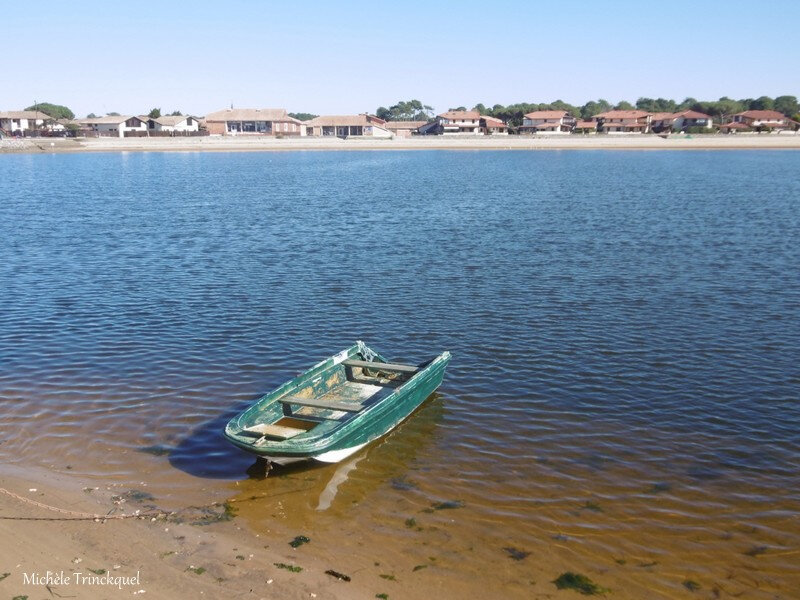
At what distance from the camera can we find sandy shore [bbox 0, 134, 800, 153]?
13950 centimetres

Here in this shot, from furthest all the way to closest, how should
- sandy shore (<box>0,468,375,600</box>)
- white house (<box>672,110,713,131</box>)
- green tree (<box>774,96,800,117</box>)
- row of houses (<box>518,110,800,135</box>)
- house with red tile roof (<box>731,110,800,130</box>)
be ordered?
1. green tree (<box>774,96,800,117</box>)
2. white house (<box>672,110,713,131</box>)
3. row of houses (<box>518,110,800,135</box>)
4. house with red tile roof (<box>731,110,800,130</box>)
5. sandy shore (<box>0,468,375,600</box>)

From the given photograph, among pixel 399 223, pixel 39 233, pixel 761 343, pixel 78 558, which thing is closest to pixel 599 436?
pixel 761 343

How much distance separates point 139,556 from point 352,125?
175 m

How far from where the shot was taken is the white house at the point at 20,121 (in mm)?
164875

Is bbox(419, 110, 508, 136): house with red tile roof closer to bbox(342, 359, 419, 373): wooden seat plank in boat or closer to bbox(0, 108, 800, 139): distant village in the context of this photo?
bbox(0, 108, 800, 139): distant village

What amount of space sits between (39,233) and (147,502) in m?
34.2

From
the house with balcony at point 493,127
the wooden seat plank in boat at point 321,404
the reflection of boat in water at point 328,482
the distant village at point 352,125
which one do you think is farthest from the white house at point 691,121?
the wooden seat plank in boat at point 321,404

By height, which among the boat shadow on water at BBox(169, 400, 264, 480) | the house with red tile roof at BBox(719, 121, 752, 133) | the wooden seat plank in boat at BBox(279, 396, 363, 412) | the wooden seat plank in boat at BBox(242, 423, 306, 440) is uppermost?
the house with red tile roof at BBox(719, 121, 752, 133)

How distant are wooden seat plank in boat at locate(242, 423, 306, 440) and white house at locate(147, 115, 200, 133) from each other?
168856mm

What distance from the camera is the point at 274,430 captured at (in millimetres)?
13180

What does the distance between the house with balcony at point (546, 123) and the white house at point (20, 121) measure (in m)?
126

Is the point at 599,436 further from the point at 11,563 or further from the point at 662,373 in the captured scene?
the point at 11,563

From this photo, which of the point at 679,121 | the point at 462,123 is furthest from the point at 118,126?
the point at 679,121

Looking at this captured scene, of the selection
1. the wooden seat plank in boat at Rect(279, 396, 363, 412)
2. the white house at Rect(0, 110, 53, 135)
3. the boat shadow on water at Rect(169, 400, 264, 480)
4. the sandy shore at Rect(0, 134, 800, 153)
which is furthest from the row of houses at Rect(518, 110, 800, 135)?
the boat shadow on water at Rect(169, 400, 264, 480)
